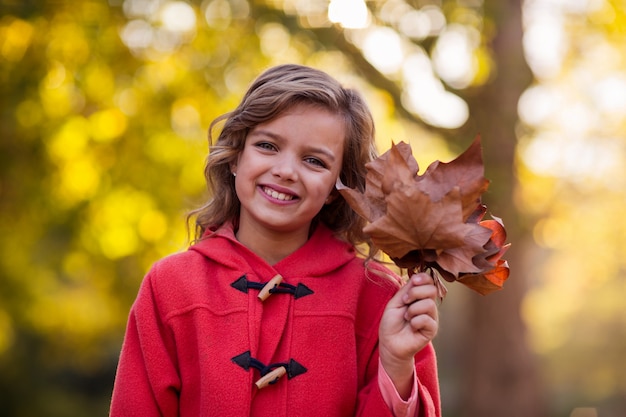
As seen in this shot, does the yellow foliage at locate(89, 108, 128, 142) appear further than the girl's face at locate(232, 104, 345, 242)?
Yes

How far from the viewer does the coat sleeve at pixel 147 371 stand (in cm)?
270

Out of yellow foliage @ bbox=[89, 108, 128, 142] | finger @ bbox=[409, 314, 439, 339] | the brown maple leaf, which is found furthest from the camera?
yellow foliage @ bbox=[89, 108, 128, 142]

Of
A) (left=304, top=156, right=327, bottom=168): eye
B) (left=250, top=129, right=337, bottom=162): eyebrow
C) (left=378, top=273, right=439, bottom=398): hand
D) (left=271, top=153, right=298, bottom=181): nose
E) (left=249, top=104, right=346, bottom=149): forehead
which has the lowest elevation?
(left=378, top=273, right=439, bottom=398): hand

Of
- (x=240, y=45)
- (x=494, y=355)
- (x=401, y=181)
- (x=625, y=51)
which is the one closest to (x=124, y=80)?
(x=240, y=45)

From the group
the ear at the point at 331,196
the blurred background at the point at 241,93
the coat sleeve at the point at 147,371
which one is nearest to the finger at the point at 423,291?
the ear at the point at 331,196

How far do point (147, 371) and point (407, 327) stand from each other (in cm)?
93

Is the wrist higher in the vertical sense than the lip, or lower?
lower

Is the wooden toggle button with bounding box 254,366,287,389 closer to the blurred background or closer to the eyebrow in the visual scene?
the eyebrow

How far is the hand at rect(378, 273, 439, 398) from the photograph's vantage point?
2.33 metres

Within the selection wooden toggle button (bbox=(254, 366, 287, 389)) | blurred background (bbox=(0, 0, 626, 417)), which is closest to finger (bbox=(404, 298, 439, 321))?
wooden toggle button (bbox=(254, 366, 287, 389))

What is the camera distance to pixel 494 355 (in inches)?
332

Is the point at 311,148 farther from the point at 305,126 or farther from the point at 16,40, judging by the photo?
the point at 16,40

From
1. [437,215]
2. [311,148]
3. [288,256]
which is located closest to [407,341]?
[437,215]

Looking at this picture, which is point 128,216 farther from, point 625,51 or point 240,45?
point 625,51
